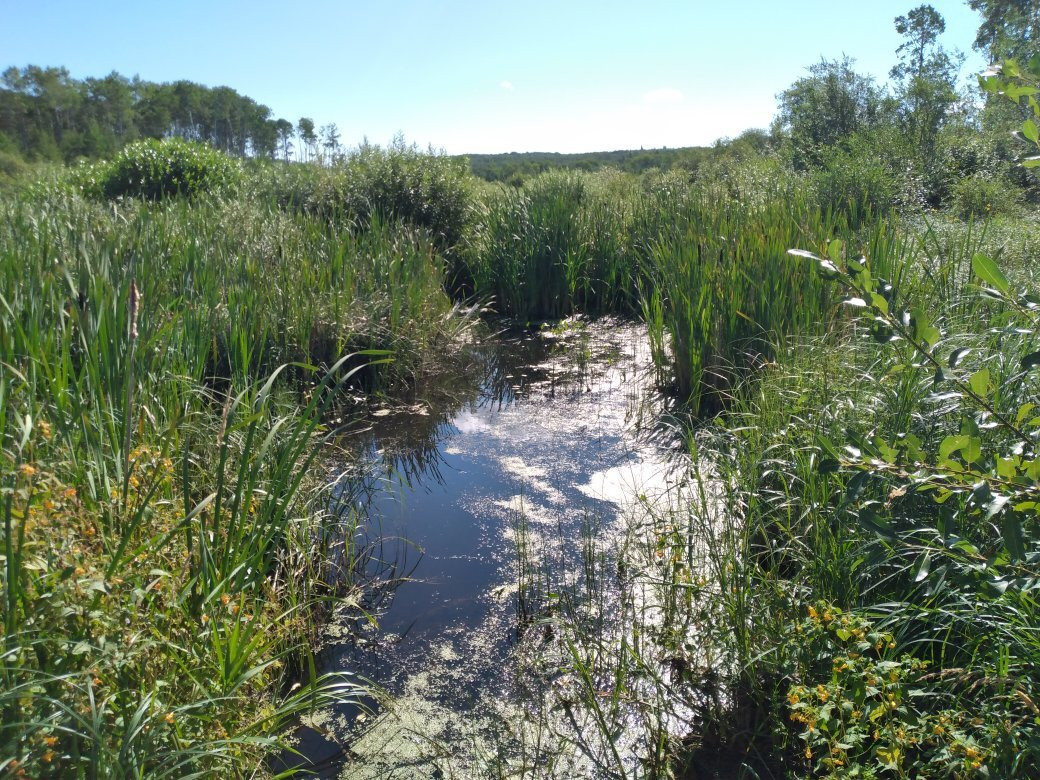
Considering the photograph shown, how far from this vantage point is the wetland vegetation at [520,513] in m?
1.71

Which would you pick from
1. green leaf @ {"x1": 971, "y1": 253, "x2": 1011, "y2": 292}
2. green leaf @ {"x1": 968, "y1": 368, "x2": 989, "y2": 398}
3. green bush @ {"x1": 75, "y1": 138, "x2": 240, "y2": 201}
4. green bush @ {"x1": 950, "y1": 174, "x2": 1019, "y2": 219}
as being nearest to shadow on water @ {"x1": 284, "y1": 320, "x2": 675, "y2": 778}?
green leaf @ {"x1": 968, "y1": 368, "x2": 989, "y2": 398}

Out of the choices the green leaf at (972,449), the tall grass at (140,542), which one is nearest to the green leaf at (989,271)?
the green leaf at (972,449)

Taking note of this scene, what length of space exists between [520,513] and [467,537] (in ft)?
1.19

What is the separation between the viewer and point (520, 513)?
161 inches

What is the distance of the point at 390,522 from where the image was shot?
400 cm

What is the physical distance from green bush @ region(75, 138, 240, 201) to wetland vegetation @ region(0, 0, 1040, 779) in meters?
4.00

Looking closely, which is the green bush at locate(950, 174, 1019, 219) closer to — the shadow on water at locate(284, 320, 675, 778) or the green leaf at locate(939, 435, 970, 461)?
the shadow on water at locate(284, 320, 675, 778)

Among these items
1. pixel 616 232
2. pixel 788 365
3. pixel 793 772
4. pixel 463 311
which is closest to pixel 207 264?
pixel 463 311

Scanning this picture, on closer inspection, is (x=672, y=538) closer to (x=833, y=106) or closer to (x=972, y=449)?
(x=972, y=449)

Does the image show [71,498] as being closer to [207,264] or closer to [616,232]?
[207,264]

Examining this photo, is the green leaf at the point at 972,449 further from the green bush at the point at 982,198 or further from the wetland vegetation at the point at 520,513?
the green bush at the point at 982,198

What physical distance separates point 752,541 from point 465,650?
1475 millimetres

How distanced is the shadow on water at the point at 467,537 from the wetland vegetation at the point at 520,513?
22 mm

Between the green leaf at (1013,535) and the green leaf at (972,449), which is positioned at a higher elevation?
the green leaf at (972,449)
